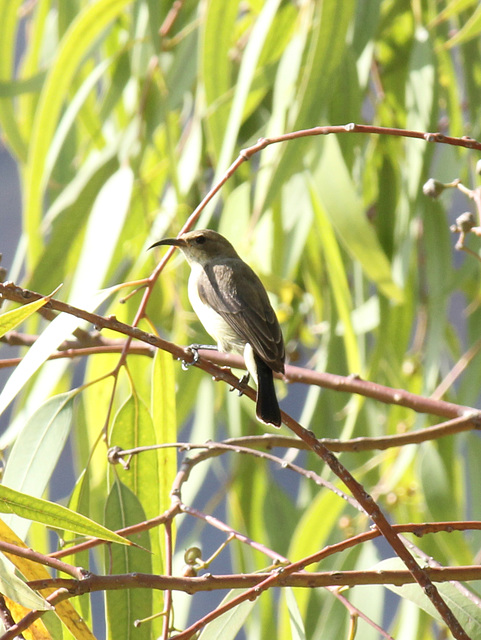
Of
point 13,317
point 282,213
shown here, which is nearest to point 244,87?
point 282,213

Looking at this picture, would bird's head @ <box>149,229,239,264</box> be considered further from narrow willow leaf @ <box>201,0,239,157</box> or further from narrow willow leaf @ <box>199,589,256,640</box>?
narrow willow leaf @ <box>199,589,256,640</box>

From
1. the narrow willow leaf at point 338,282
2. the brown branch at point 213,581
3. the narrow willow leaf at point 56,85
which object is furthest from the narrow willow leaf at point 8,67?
the brown branch at point 213,581

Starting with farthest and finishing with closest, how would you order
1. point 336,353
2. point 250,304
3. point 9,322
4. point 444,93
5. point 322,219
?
point 444,93, point 336,353, point 322,219, point 250,304, point 9,322

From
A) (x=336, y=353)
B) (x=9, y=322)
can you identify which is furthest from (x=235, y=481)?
(x=9, y=322)

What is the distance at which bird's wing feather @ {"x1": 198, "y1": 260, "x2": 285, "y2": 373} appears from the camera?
174 cm

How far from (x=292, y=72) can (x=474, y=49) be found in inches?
24.8

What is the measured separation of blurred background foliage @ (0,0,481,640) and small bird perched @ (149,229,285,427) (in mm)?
83

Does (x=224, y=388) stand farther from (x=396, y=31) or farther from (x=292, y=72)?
(x=396, y=31)

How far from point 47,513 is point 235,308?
0.88 meters

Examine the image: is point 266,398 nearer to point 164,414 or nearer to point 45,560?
point 164,414

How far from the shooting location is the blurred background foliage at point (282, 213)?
2.08 metres

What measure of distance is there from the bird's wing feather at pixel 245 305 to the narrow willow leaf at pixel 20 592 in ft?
2.56

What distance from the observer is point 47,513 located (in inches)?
42.9

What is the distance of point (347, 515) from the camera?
252cm
